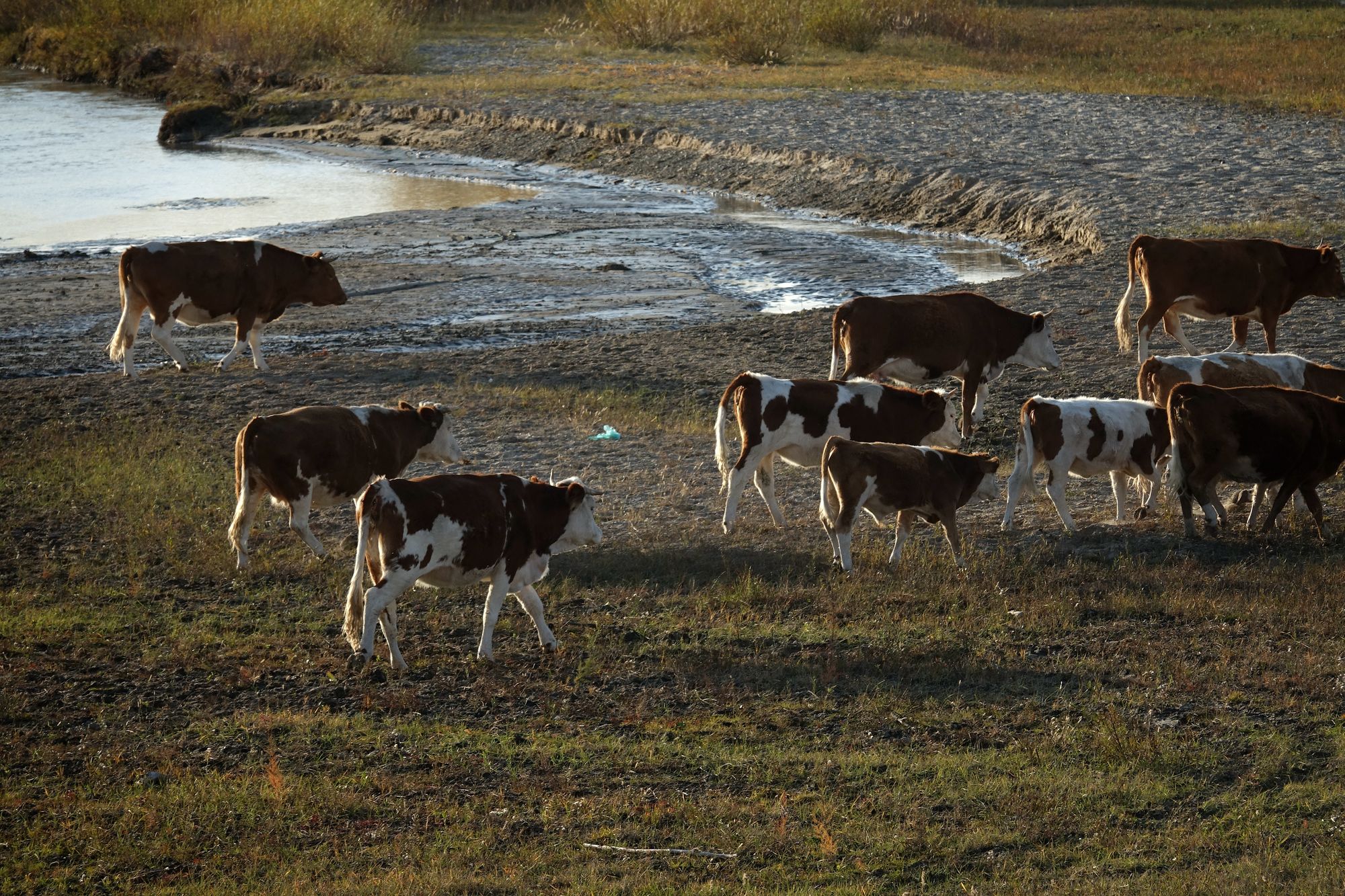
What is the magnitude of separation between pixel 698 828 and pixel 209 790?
2391 millimetres

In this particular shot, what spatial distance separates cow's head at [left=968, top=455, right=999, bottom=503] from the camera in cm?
1160

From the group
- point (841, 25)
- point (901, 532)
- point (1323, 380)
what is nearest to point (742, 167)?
point (841, 25)

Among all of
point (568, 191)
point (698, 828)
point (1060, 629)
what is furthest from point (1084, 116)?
point (698, 828)

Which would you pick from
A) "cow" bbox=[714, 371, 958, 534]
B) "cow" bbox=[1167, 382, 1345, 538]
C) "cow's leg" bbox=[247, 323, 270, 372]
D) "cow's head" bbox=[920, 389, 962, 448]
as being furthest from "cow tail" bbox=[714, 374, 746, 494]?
"cow's leg" bbox=[247, 323, 270, 372]

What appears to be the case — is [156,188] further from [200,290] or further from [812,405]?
[812,405]

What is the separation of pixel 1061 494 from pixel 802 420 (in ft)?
6.87

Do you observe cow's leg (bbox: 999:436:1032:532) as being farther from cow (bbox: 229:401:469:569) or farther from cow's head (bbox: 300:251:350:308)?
cow's head (bbox: 300:251:350:308)

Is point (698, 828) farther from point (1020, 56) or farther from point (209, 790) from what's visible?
point (1020, 56)

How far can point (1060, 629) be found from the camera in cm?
984

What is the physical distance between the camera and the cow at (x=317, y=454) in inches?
435

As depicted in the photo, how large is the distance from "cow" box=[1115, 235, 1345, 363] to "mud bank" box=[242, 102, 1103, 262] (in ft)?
18.0

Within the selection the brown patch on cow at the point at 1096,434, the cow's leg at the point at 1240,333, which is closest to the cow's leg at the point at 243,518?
the brown patch on cow at the point at 1096,434

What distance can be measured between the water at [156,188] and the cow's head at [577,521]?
1789 cm

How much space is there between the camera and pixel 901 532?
11312 mm
